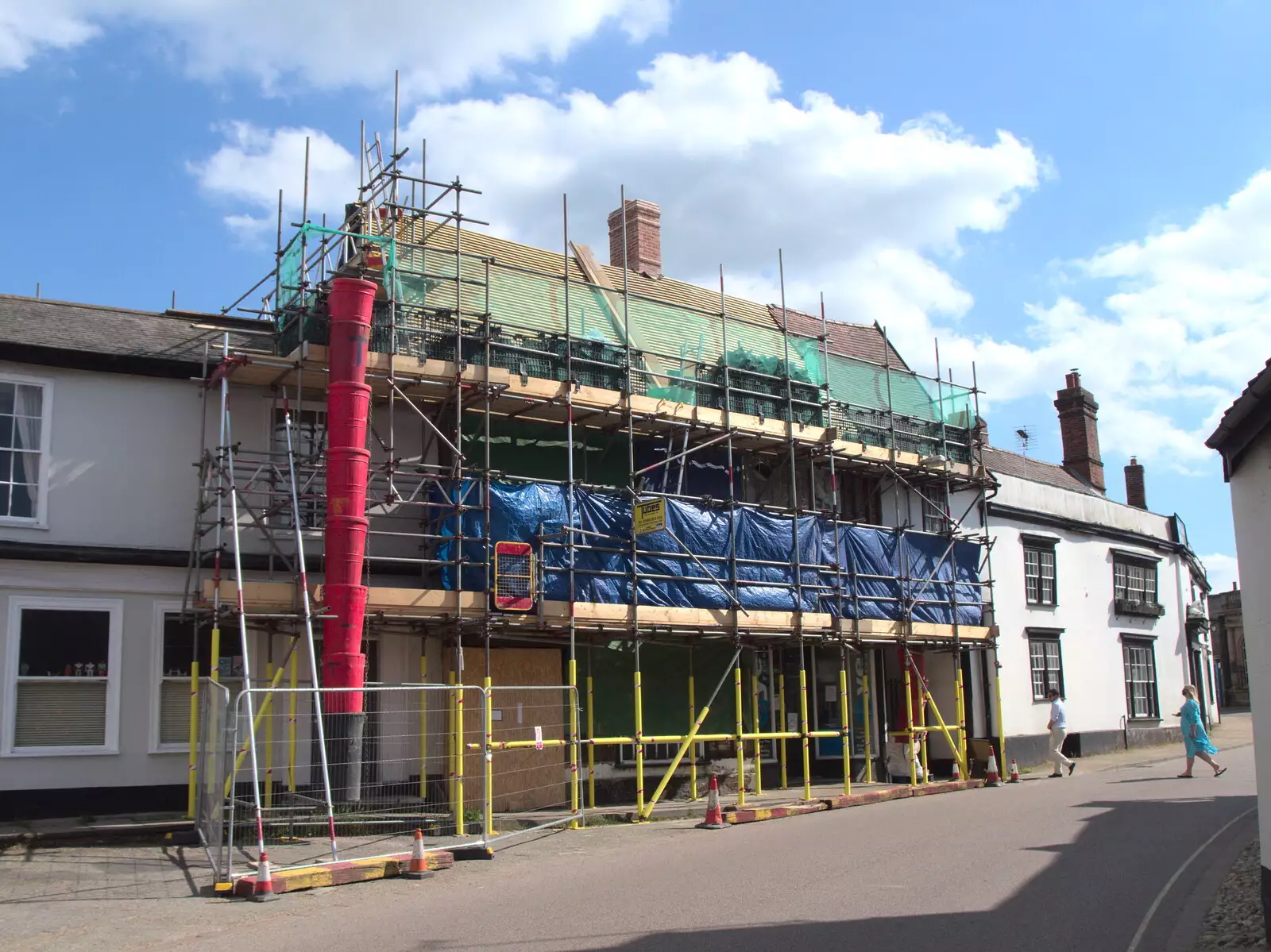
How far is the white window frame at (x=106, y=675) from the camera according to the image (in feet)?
48.1

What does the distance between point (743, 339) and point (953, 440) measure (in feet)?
16.4

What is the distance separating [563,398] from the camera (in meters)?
17.2

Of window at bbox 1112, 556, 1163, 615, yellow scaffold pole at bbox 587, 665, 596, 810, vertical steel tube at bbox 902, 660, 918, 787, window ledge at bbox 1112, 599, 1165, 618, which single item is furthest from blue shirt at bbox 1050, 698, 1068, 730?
yellow scaffold pole at bbox 587, 665, 596, 810

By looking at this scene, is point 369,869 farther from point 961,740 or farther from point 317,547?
point 961,740

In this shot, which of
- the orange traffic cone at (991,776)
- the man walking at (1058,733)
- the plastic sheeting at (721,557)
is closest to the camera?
the plastic sheeting at (721,557)

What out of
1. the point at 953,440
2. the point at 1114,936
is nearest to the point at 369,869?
the point at 1114,936

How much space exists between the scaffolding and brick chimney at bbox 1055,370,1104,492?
37.8 feet

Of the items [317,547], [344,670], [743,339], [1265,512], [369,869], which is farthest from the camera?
[743,339]

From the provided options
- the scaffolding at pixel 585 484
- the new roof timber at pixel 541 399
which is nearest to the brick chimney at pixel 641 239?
the scaffolding at pixel 585 484

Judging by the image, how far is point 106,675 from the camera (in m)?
15.2

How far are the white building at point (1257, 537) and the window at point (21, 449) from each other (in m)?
13.6

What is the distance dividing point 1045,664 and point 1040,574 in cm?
197

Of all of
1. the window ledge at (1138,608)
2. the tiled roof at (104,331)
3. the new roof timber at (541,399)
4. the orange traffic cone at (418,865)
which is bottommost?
the orange traffic cone at (418,865)

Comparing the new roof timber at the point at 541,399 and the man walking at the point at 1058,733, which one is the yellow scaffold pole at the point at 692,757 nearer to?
the new roof timber at the point at 541,399
